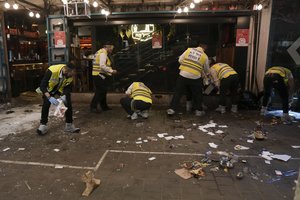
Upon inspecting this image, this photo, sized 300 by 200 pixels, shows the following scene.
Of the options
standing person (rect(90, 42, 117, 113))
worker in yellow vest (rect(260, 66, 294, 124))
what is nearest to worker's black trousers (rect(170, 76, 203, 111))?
worker in yellow vest (rect(260, 66, 294, 124))

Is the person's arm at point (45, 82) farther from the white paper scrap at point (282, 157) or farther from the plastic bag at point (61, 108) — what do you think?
the white paper scrap at point (282, 157)

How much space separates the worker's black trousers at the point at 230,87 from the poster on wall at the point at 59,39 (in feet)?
16.3

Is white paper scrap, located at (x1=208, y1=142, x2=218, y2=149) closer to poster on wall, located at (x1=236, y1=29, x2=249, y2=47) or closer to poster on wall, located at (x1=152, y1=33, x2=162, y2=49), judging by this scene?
poster on wall, located at (x1=236, y1=29, x2=249, y2=47)

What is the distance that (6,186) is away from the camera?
11.4 ft

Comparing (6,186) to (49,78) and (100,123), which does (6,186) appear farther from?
(100,123)

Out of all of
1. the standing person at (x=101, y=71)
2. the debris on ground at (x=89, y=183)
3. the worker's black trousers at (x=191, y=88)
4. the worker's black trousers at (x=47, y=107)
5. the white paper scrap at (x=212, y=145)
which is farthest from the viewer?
the standing person at (x=101, y=71)

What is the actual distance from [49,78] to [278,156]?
4538 mm

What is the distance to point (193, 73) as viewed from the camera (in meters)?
6.65

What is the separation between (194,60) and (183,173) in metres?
3.59

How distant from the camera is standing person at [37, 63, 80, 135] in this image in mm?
5133

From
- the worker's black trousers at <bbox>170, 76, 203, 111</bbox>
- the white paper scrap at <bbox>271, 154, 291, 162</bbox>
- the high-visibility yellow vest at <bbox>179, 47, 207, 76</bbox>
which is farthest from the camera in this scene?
the worker's black trousers at <bbox>170, 76, 203, 111</bbox>

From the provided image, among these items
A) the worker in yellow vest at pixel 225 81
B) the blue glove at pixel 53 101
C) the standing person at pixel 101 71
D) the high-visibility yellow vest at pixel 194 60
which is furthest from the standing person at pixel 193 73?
the blue glove at pixel 53 101

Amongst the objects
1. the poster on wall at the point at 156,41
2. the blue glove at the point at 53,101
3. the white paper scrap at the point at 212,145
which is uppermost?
the poster on wall at the point at 156,41

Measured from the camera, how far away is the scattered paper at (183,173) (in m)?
3.71
